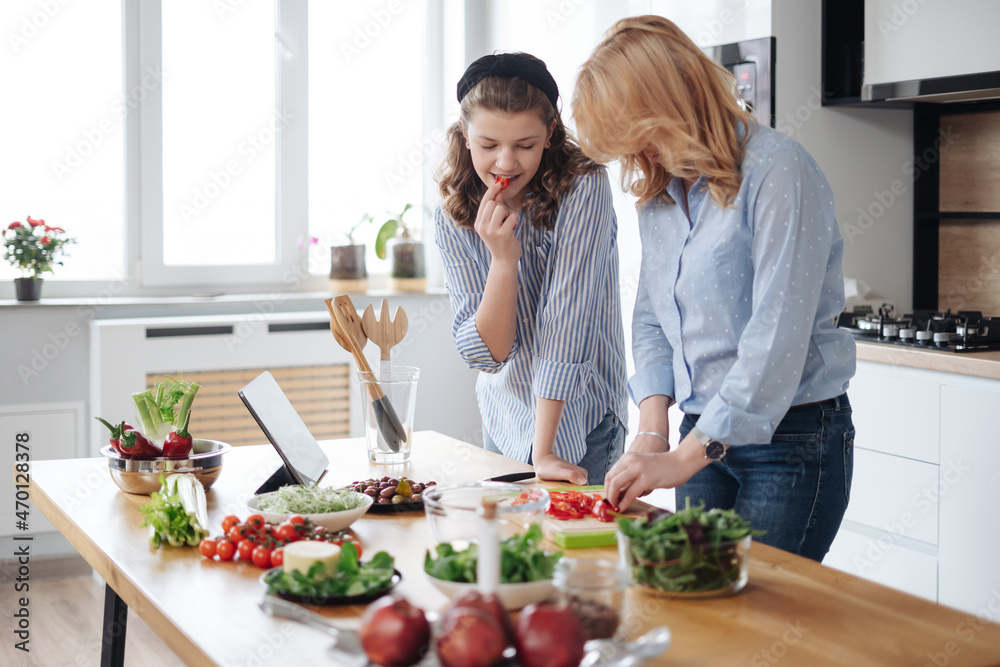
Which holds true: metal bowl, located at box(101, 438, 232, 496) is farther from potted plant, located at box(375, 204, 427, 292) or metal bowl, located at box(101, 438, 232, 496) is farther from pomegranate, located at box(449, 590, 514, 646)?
potted plant, located at box(375, 204, 427, 292)

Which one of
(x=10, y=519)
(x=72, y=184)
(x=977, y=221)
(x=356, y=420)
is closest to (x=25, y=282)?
(x=72, y=184)

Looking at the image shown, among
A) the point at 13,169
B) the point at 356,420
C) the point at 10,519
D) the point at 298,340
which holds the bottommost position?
the point at 10,519

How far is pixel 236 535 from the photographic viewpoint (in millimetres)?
1278

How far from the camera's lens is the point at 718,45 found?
10.2 ft

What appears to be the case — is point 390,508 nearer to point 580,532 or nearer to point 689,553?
point 580,532

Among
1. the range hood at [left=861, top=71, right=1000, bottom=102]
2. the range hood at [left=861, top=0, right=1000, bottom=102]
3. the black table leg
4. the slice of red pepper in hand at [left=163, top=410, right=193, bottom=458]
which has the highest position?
the range hood at [left=861, top=0, right=1000, bottom=102]

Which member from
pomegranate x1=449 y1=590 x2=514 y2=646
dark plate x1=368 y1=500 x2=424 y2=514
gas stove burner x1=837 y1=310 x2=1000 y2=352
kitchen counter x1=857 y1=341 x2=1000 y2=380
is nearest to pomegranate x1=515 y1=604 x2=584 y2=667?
pomegranate x1=449 y1=590 x2=514 y2=646

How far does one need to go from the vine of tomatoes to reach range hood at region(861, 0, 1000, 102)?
2.30 metres

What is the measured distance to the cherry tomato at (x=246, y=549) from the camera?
126cm

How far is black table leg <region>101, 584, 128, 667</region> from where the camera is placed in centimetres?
184

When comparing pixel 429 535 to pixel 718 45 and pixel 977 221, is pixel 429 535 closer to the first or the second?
pixel 718 45

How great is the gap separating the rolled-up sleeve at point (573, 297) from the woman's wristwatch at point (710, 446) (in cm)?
40

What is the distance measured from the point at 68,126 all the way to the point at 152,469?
105 inches

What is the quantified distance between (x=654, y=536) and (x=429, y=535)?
1.32ft
